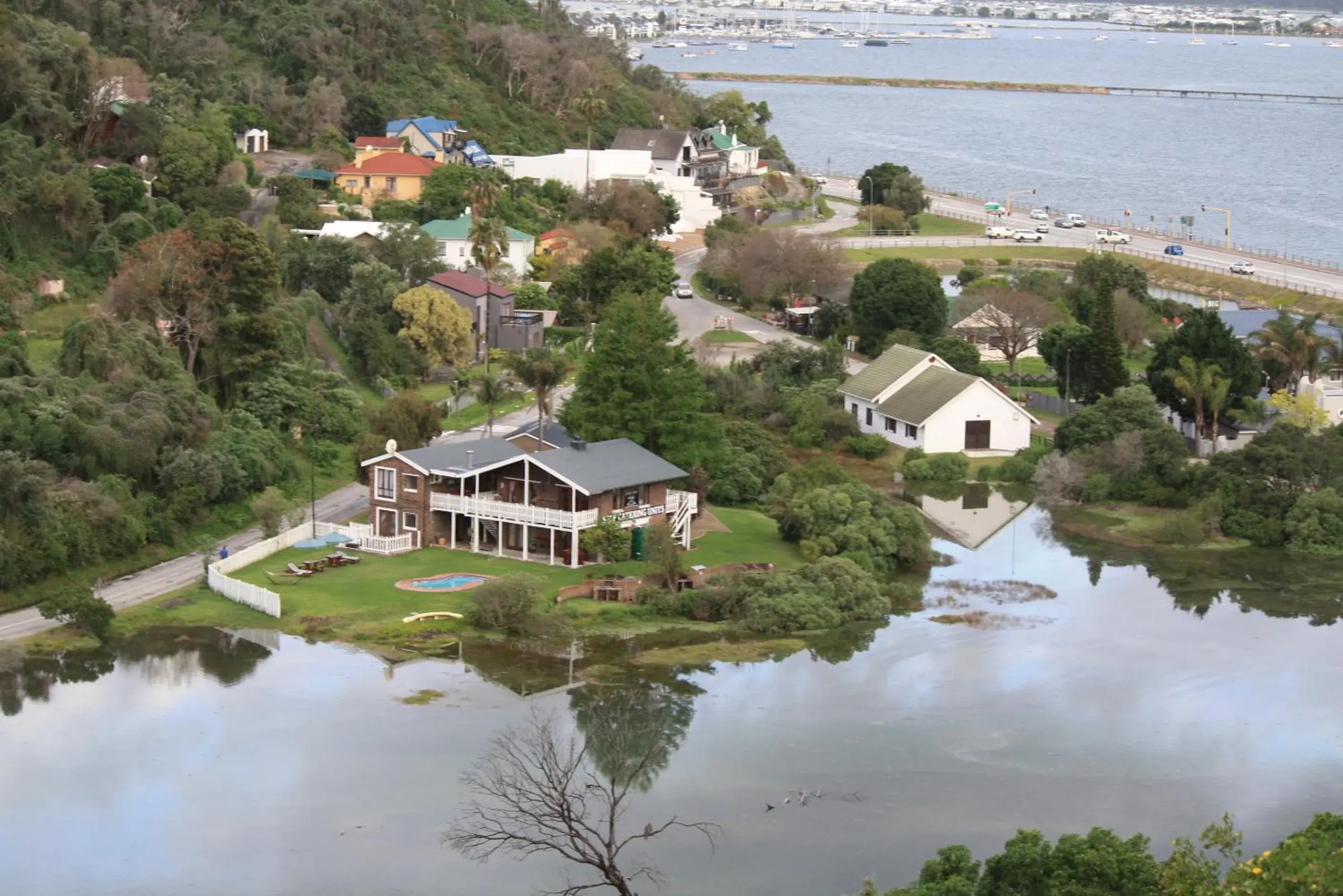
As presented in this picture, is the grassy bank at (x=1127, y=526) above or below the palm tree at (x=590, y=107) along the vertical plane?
below

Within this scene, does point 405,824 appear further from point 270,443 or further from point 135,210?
point 135,210

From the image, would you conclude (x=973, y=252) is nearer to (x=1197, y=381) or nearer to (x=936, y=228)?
(x=936, y=228)

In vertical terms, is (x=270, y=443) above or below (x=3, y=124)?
below

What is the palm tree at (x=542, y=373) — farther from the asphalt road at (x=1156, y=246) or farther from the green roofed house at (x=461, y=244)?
the asphalt road at (x=1156, y=246)

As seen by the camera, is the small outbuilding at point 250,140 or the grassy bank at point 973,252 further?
the grassy bank at point 973,252

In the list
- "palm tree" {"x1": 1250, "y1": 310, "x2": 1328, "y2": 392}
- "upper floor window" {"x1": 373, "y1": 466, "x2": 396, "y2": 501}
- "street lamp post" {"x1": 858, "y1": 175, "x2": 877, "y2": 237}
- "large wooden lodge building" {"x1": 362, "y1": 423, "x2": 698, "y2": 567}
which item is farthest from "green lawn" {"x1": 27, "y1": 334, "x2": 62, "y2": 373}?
"street lamp post" {"x1": 858, "y1": 175, "x2": 877, "y2": 237}

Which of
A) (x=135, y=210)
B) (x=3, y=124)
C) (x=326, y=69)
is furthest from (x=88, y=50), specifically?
(x=326, y=69)

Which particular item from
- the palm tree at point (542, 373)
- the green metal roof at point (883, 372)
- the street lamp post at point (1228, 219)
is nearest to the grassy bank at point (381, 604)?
the palm tree at point (542, 373)
